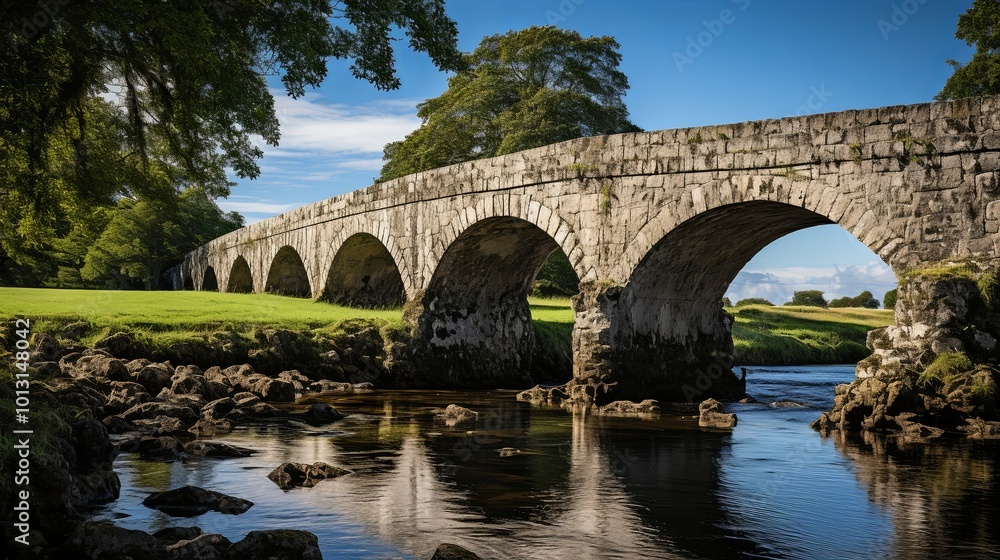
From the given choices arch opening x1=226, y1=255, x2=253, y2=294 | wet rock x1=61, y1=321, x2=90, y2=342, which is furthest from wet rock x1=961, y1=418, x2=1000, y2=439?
arch opening x1=226, y1=255, x2=253, y2=294

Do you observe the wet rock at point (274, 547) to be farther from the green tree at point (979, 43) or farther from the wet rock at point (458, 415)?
the green tree at point (979, 43)

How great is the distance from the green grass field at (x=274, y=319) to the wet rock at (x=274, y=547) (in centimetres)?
1221

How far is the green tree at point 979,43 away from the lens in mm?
23250

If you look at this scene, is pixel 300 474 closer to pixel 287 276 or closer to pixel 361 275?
pixel 361 275

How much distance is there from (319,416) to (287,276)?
23.0m

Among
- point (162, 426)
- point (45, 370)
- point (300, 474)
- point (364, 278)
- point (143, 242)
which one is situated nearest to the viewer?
point (300, 474)

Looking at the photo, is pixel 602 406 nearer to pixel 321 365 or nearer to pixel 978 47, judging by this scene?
pixel 321 365

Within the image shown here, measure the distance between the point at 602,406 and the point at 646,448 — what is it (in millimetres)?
A: 4181

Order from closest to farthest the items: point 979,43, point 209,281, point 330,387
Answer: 1. point 330,387
2. point 979,43
3. point 209,281

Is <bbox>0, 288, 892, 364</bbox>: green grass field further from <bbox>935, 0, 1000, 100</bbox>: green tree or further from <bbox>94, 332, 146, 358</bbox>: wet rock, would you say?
<bbox>935, 0, 1000, 100</bbox>: green tree

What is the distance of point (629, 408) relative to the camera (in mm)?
14484

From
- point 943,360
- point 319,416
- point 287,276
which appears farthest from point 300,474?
point 287,276

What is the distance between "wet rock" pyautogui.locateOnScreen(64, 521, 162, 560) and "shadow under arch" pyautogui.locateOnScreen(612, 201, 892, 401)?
10420mm

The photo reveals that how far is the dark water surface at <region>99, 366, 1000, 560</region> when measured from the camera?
22.1ft
